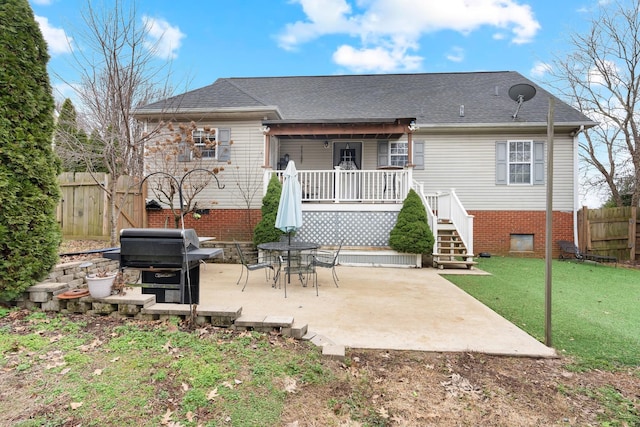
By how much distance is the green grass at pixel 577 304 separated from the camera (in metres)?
3.48

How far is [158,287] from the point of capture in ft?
13.8

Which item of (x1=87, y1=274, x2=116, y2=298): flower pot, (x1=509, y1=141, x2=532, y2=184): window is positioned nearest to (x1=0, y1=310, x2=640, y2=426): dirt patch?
(x1=87, y1=274, x2=116, y2=298): flower pot

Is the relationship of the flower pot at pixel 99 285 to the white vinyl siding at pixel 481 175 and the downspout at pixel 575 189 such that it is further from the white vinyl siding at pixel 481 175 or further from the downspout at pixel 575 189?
the downspout at pixel 575 189

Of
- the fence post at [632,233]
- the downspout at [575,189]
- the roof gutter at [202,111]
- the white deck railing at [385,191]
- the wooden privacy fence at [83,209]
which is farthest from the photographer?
the downspout at [575,189]

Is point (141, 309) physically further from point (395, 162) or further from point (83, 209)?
point (395, 162)

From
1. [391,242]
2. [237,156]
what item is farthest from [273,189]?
[391,242]

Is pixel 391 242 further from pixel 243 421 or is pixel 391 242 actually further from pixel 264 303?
pixel 243 421

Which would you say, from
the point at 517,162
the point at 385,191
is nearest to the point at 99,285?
the point at 385,191

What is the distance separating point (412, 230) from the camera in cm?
848

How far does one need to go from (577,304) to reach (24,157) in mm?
8225

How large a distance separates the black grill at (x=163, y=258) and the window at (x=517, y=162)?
10651 millimetres

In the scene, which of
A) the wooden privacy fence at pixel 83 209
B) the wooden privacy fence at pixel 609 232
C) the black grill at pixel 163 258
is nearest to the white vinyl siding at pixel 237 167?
the wooden privacy fence at pixel 83 209

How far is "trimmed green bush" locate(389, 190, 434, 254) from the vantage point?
843 cm

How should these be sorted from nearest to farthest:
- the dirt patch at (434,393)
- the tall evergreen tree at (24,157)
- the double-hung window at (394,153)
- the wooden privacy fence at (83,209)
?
the dirt patch at (434,393), the tall evergreen tree at (24,157), the wooden privacy fence at (83,209), the double-hung window at (394,153)
